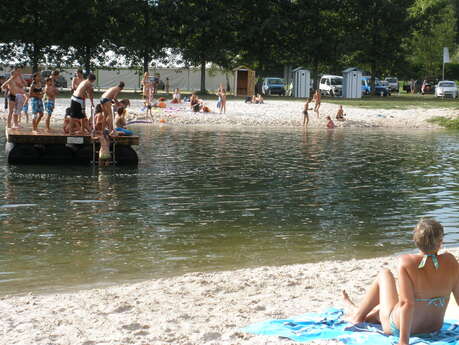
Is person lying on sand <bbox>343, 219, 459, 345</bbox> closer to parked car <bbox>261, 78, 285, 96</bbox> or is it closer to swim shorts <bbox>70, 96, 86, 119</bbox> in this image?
swim shorts <bbox>70, 96, 86, 119</bbox>

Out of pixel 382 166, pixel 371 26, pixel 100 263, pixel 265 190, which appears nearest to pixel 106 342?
pixel 100 263

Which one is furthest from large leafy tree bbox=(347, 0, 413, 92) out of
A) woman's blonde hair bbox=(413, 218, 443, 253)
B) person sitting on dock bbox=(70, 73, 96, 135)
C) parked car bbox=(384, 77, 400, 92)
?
woman's blonde hair bbox=(413, 218, 443, 253)

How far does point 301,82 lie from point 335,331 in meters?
50.4

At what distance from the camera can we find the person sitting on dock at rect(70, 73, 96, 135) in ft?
60.2

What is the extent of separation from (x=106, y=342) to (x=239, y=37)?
5270 cm

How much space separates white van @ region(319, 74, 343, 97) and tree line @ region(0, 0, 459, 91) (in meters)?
1.45

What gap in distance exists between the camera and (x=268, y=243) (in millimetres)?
11023

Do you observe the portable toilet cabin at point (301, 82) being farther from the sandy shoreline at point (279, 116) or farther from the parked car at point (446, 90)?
the parked car at point (446, 90)

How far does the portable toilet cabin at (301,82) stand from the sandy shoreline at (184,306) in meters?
47.1

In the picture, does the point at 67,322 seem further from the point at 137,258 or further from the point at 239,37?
the point at 239,37

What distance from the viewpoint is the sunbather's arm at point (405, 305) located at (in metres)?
5.52

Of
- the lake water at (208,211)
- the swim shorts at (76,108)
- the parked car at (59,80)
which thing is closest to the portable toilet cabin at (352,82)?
the parked car at (59,80)

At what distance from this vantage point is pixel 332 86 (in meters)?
60.2

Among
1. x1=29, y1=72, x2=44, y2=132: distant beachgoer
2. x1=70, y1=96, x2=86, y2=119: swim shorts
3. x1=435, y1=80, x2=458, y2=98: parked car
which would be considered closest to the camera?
x1=70, y1=96, x2=86, y2=119: swim shorts
